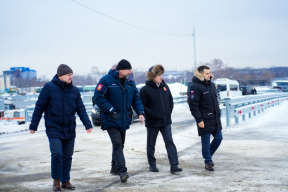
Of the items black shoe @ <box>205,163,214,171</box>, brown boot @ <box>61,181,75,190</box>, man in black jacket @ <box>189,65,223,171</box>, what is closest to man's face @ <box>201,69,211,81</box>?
man in black jacket @ <box>189,65,223,171</box>

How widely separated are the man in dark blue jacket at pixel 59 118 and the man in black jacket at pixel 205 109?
216cm

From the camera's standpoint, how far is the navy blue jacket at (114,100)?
613 centimetres

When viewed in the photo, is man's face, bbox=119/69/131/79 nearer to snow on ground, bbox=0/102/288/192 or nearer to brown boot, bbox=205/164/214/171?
snow on ground, bbox=0/102/288/192

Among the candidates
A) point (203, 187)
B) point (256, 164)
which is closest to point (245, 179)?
point (203, 187)

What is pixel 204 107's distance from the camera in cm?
686

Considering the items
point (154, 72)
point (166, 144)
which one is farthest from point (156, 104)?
point (166, 144)

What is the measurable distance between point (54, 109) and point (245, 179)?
9.97ft

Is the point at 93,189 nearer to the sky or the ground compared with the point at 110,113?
nearer to the ground

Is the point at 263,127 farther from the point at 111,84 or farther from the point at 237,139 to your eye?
the point at 111,84

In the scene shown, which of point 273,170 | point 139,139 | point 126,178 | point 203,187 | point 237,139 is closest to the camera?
point 203,187

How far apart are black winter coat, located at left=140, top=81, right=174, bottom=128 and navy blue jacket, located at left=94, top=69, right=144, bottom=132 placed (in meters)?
0.51

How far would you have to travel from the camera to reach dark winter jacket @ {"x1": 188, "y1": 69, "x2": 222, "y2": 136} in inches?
268

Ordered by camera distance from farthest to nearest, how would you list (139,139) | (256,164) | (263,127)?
(263,127) < (139,139) < (256,164)

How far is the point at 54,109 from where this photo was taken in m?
5.59
